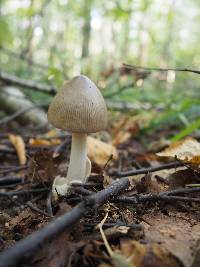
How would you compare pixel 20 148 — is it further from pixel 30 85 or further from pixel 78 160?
pixel 30 85

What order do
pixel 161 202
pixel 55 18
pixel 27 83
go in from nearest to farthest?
1. pixel 161 202
2. pixel 27 83
3. pixel 55 18

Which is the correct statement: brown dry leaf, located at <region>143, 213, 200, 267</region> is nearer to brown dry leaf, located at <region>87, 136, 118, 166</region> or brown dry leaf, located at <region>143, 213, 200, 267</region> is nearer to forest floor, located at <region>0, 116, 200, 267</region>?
forest floor, located at <region>0, 116, 200, 267</region>

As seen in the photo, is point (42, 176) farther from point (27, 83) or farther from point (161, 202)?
point (27, 83)

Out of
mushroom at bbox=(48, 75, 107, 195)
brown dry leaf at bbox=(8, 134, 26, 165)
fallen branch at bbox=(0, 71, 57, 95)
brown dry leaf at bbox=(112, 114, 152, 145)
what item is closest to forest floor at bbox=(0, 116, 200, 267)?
mushroom at bbox=(48, 75, 107, 195)

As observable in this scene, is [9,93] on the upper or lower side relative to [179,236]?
upper

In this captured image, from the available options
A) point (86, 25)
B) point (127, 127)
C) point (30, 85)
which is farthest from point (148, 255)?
point (86, 25)

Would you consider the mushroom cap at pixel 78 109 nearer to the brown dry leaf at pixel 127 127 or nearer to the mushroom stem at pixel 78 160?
the mushroom stem at pixel 78 160

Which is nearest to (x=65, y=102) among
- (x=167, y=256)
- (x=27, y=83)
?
(x=167, y=256)

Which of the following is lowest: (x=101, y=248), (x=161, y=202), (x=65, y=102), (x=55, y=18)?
(x=101, y=248)
